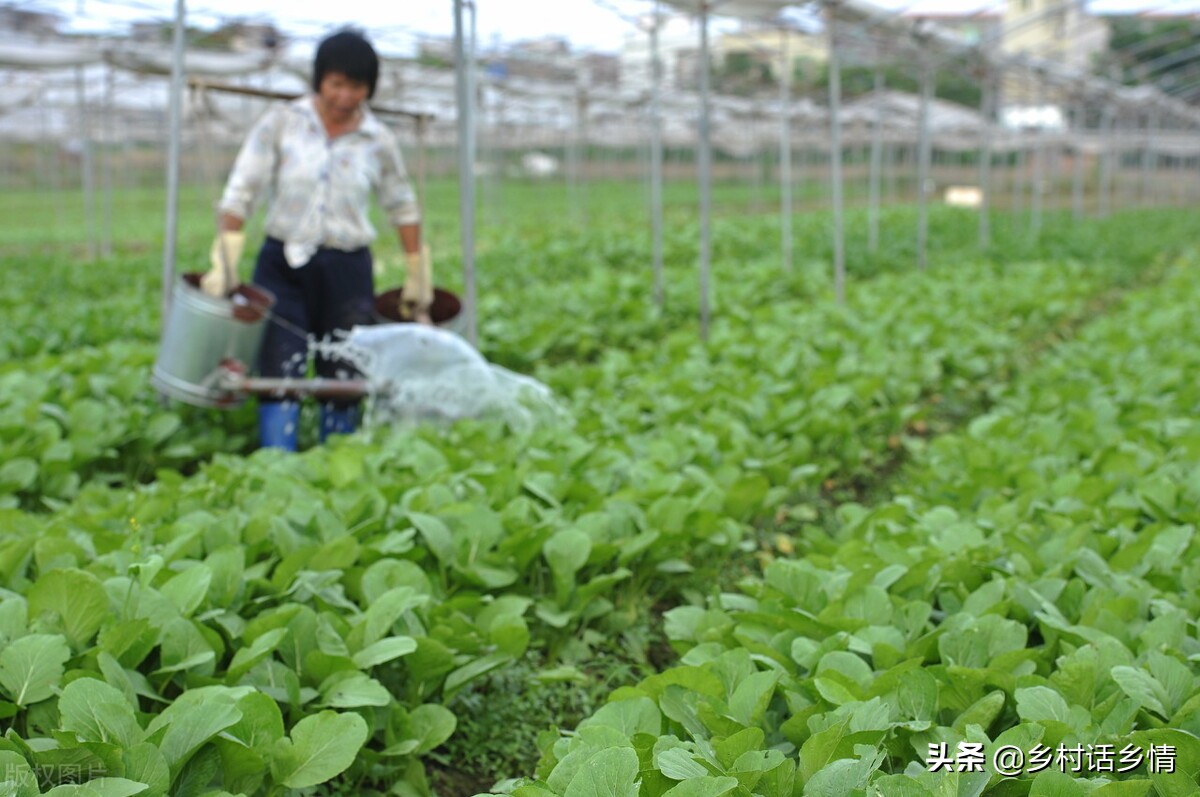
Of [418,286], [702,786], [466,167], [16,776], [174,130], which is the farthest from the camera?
[174,130]

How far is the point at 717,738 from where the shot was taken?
6.71ft

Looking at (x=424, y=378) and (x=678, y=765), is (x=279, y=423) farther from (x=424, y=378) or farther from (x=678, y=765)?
(x=678, y=765)

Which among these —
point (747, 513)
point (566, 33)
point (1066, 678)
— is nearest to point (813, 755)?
point (1066, 678)

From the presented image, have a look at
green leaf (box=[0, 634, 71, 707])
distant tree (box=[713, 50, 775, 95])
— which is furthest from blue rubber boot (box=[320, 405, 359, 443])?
distant tree (box=[713, 50, 775, 95])

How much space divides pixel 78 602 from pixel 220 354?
8.18 ft

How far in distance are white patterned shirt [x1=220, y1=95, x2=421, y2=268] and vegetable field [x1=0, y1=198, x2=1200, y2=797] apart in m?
0.90

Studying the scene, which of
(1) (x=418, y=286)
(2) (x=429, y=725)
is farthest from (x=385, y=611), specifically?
(1) (x=418, y=286)

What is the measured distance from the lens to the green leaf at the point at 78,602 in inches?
94.6

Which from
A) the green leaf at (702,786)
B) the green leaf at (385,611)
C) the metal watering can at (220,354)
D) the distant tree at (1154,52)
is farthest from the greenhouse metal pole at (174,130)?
the distant tree at (1154,52)

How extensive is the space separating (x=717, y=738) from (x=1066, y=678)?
25.5 inches

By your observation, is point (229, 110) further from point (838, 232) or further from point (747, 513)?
point (747, 513)

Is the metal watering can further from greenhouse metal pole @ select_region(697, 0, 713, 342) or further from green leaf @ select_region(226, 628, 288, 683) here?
greenhouse metal pole @ select_region(697, 0, 713, 342)

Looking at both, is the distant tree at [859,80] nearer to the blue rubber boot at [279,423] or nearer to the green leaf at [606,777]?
the blue rubber boot at [279,423]

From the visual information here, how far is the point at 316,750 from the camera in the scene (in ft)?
6.93
